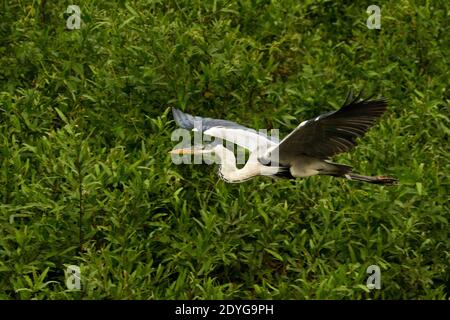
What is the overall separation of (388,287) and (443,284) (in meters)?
0.41

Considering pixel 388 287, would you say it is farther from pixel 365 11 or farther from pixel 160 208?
pixel 365 11

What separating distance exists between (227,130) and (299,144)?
1.09m

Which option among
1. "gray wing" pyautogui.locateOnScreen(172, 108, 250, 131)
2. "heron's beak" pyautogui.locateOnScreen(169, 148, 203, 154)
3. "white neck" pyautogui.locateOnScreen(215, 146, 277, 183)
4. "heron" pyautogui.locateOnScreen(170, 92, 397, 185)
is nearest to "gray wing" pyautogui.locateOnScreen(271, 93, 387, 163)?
"heron" pyautogui.locateOnScreen(170, 92, 397, 185)

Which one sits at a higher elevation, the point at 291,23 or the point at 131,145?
the point at 291,23

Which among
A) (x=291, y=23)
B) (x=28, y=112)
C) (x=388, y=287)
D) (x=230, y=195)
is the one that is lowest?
(x=388, y=287)

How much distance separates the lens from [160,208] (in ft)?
30.1

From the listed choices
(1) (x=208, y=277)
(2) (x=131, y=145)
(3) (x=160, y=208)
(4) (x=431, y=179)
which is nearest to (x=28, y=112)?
(2) (x=131, y=145)

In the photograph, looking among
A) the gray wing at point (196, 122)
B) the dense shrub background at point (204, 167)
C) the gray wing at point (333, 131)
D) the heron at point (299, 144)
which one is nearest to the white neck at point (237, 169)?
the heron at point (299, 144)

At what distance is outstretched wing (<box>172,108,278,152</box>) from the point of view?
9.29m

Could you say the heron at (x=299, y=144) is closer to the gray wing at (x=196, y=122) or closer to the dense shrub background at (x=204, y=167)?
the gray wing at (x=196, y=122)

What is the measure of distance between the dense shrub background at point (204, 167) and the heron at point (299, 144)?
0.19 metres

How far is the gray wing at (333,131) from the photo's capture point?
7922 millimetres

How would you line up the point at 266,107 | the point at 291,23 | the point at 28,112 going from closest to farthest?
the point at 28,112, the point at 266,107, the point at 291,23

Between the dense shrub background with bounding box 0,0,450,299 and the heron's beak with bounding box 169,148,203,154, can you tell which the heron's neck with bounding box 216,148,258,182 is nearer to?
the dense shrub background with bounding box 0,0,450,299
